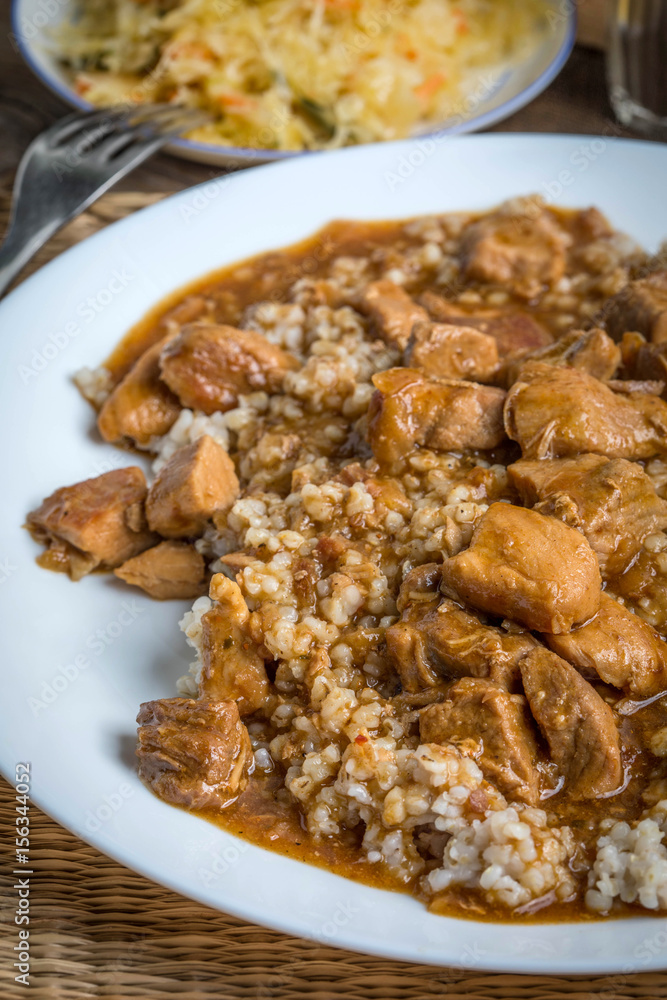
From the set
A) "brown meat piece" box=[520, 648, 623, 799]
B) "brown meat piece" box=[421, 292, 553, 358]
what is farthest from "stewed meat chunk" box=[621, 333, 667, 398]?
"brown meat piece" box=[520, 648, 623, 799]

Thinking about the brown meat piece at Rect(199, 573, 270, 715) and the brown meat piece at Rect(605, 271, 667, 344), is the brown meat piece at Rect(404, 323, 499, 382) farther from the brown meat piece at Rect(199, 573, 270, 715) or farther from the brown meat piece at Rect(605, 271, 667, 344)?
the brown meat piece at Rect(199, 573, 270, 715)

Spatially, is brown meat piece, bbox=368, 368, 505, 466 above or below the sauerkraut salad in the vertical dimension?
below

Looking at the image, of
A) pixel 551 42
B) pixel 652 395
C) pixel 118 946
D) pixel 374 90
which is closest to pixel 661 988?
pixel 118 946

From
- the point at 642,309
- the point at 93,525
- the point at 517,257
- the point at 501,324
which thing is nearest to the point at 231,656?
the point at 93,525

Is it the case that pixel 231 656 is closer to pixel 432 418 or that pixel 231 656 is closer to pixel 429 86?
pixel 432 418

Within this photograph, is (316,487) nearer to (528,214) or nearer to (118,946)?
(118,946)
